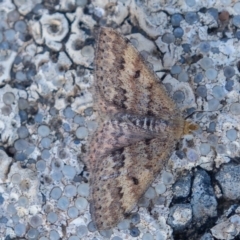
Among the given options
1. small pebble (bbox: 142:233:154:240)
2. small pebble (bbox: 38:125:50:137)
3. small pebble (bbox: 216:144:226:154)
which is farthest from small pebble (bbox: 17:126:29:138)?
small pebble (bbox: 216:144:226:154)

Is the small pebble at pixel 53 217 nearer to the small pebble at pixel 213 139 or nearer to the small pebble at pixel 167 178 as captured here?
the small pebble at pixel 167 178

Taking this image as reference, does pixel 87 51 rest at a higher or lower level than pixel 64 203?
higher

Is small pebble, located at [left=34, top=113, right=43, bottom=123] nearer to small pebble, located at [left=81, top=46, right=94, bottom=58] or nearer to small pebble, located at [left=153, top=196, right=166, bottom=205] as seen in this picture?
small pebble, located at [left=81, top=46, right=94, bottom=58]

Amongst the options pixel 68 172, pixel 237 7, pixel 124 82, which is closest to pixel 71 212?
pixel 68 172

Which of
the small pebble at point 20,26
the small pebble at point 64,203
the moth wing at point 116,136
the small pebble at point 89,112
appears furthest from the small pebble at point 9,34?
the small pebble at point 64,203

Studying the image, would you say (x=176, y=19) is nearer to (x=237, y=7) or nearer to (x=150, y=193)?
(x=237, y=7)

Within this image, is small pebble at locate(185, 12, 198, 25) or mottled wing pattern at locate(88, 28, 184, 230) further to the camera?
small pebble at locate(185, 12, 198, 25)

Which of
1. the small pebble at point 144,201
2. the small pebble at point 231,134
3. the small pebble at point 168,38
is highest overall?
the small pebble at point 168,38
